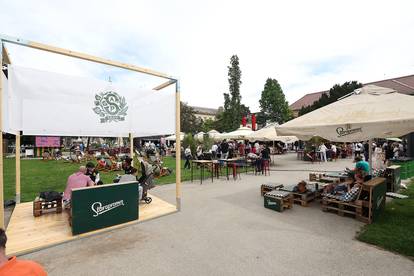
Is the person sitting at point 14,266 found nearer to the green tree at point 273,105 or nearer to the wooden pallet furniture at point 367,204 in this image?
the wooden pallet furniture at point 367,204

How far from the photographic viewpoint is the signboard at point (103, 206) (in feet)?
15.2

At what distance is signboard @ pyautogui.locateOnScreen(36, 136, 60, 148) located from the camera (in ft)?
86.1

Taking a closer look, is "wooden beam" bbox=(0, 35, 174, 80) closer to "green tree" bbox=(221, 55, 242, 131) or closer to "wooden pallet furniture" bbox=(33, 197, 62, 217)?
"wooden pallet furniture" bbox=(33, 197, 62, 217)

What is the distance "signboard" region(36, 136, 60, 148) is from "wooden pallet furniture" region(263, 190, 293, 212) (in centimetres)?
2943

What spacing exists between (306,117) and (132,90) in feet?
16.8

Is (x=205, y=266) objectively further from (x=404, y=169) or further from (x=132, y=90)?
(x=404, y=169)

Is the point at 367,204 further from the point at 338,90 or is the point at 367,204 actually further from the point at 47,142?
the point at 338,90

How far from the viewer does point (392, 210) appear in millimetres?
6035

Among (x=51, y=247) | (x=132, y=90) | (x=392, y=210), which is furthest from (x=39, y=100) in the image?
(x=392, y=210)

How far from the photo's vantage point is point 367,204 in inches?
212

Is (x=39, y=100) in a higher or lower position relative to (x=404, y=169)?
higher

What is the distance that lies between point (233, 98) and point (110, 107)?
1929 inches

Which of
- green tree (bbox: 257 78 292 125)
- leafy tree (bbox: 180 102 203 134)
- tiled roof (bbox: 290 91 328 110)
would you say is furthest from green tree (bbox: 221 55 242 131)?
tiled roof (bbox: 290 91 328 110)

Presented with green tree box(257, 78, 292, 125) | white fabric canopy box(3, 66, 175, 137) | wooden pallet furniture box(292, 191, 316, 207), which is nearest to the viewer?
white fabric canopy box(3, 66, 175, 137)
